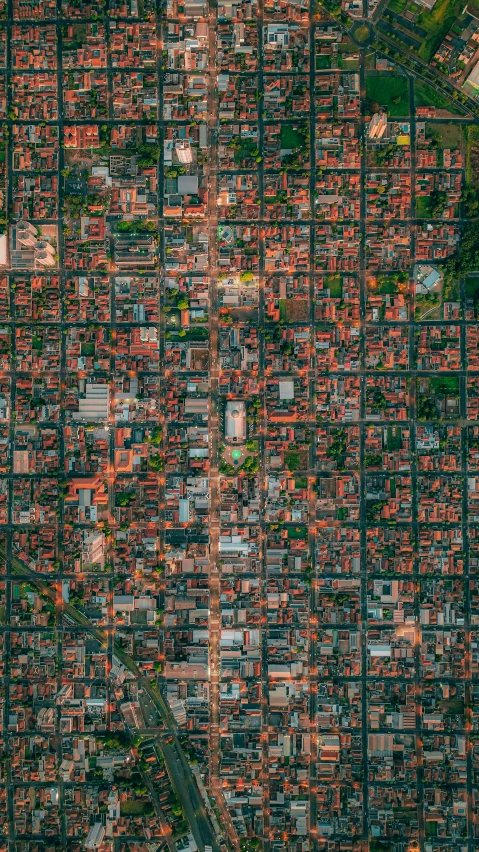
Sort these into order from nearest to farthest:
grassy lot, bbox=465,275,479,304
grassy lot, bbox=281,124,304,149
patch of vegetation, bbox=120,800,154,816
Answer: patch of vegetation, bbox=120,800,154,816
grassy lot, bbox=281,124,304,149
grassy lot, bbox=465,275,479,304

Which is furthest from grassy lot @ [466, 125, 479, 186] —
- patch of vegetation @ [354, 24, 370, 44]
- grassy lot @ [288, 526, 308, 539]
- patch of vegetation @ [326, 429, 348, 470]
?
grassy lot @ [288, 526, 308, 539]

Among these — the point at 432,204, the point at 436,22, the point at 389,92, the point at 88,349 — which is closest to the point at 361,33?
the point at 389,92

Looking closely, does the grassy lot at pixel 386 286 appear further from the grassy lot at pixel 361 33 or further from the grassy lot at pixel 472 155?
the grassy lot at pixel 361 33

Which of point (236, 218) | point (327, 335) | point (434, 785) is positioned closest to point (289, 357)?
point (327, 335)

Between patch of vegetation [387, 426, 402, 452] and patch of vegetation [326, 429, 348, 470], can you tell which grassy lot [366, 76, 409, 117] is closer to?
patch of vegetation [387, 426, 402, 452]

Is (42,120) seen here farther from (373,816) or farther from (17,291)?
(373,816)
